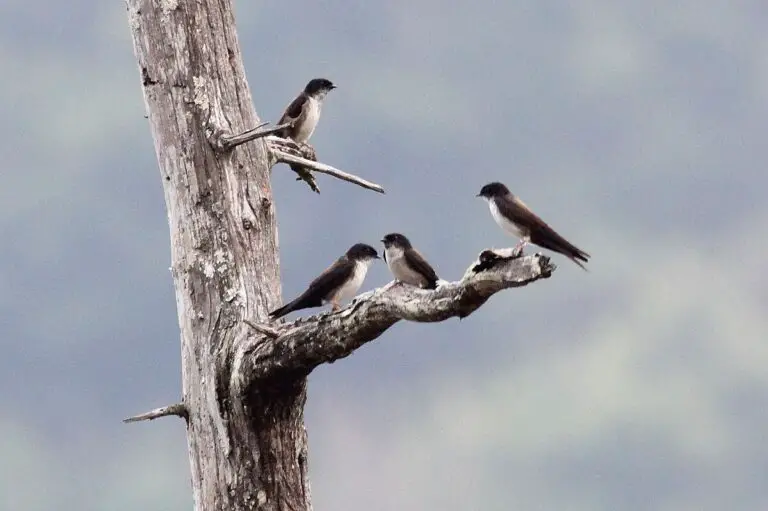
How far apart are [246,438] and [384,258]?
1.77 meters

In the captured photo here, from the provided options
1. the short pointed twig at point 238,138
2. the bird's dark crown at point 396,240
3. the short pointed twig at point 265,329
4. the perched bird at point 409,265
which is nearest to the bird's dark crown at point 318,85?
the short pointed twig at point 238,138

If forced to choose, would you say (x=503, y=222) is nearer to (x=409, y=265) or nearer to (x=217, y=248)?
(x=409, y=265)

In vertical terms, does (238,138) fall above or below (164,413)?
above

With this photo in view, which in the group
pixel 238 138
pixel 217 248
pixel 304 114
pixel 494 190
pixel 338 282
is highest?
pixel 304 114

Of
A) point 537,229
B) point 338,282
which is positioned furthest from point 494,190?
point 338,282

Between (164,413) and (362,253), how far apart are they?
2065 millimetres

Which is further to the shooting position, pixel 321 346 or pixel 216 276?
pixel 216 276

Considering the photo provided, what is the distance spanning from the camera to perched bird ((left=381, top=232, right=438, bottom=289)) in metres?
8.30

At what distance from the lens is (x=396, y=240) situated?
9.01m

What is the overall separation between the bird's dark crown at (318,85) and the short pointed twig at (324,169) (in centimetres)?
271

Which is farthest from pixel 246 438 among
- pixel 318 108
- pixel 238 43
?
pixel 318 108

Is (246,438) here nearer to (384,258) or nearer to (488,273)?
(384,258)

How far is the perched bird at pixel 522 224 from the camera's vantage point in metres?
7.94

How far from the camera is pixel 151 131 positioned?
9.73 metres
